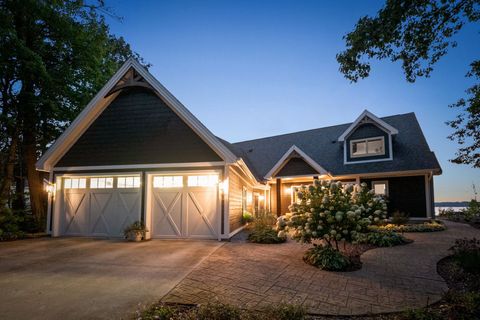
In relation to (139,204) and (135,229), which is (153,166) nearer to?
(139,204)

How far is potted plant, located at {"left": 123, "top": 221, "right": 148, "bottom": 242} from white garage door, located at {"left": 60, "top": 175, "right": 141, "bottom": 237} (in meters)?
0.39

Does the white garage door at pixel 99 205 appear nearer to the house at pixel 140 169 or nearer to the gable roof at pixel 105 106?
the house at pixel 140 169

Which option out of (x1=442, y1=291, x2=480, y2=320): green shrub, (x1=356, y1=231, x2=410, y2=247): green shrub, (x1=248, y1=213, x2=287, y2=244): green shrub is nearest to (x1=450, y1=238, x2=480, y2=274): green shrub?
(x1=442, y1=291, x2=480, y2=320): green shrub

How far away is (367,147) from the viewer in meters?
15.3

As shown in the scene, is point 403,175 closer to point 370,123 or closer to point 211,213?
point 370,123

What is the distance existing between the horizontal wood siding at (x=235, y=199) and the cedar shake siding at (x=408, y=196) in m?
8.63

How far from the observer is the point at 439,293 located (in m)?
4.14

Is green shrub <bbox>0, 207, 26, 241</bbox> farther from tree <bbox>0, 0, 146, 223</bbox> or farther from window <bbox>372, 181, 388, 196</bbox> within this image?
window <bbox>372, 181, 388, 196</bbox>

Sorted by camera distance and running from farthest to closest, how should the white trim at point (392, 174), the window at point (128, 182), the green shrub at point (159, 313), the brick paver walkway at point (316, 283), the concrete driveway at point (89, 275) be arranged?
the white trim at point (392, 174) → the window at point (128, 182) → the brick paver walkway at point (316, 283) → the concrete driveway at point (89, 275) → the green shrub at point (159, 313)

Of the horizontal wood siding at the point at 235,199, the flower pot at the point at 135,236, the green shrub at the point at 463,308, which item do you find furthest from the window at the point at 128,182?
the green shrub at the point at 463,308

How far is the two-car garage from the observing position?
31.5 ft

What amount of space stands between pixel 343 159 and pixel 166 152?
37.6 ft

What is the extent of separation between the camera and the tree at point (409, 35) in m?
5.20

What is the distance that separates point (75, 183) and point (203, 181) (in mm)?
5924
